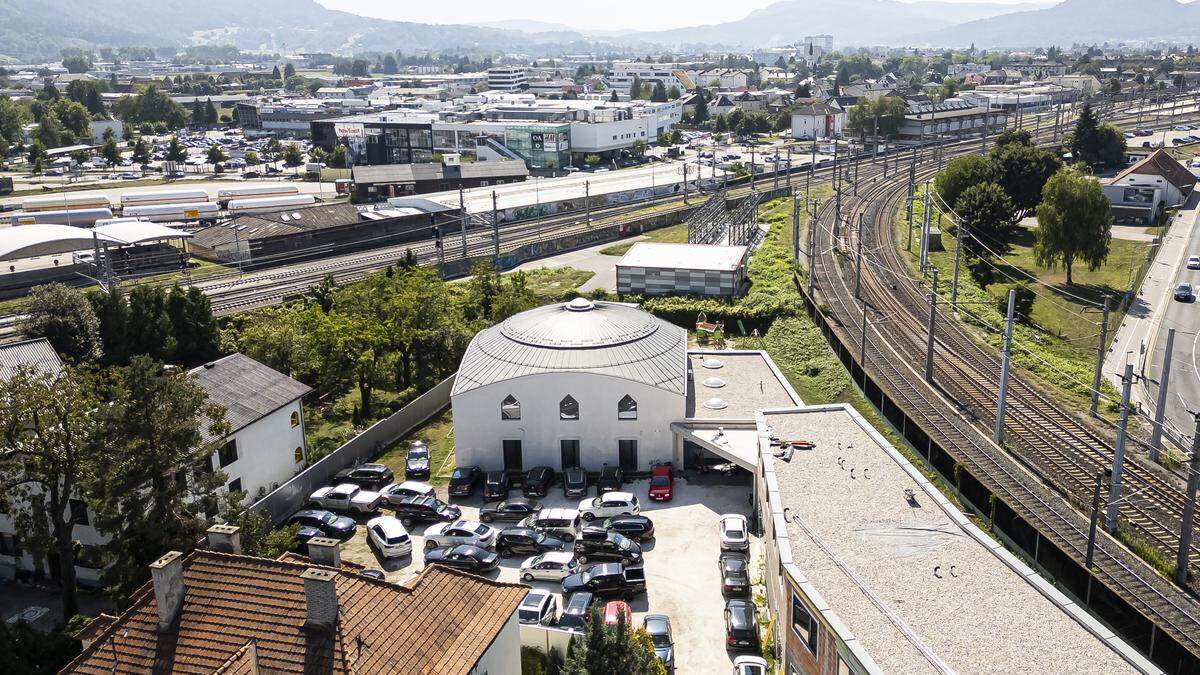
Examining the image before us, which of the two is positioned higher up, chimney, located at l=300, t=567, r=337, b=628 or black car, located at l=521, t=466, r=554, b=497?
chimney, located at l=300, t=567, r=337, b=628

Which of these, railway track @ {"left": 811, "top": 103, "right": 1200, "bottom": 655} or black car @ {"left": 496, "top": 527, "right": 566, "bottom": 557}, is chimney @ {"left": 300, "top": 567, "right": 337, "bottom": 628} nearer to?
black car @ {"left": 496, "top": 527, "right": 566, "bottom": 557}

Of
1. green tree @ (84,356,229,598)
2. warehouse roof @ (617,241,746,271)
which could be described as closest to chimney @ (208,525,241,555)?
green tree @ (84,356,229,598)

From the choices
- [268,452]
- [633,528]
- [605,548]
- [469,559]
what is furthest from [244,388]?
[633,528]

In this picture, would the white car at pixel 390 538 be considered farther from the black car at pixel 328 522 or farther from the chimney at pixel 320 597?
the chimney at pixel 320 597

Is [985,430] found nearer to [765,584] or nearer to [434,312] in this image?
[765,584]

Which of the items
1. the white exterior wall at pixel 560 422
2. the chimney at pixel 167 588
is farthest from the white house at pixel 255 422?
the chimney at pixel 167 588

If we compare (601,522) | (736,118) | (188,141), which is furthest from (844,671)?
(188,141)
